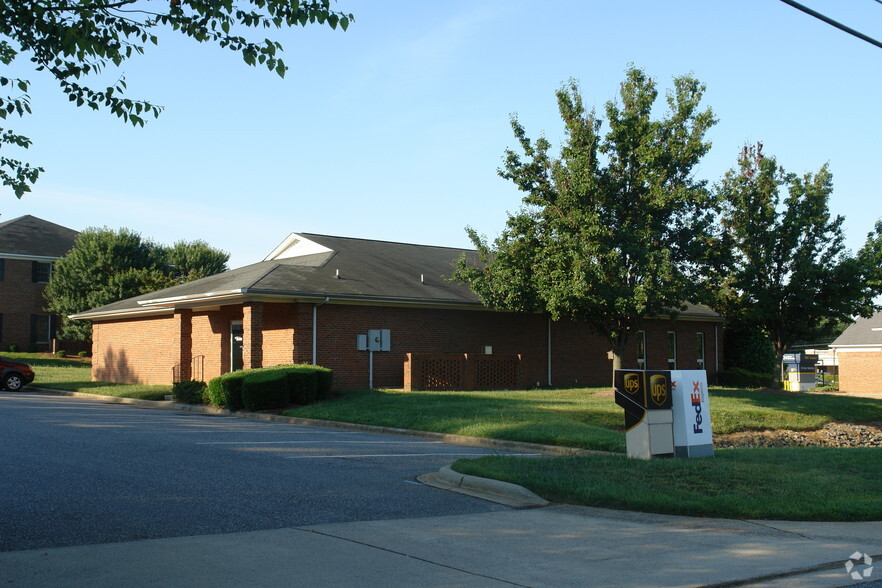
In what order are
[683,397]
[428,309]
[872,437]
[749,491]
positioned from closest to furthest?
[749,491] < [683,397] < [872,437] < [428,309]

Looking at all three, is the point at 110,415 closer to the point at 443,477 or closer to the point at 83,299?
the point at 443,477

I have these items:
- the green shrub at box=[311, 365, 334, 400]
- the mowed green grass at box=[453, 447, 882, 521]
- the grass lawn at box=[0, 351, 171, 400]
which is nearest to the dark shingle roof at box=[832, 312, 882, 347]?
the green shrub at box=[311, 365, 334, 400]

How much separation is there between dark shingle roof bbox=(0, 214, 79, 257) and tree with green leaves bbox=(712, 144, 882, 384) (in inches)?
1558

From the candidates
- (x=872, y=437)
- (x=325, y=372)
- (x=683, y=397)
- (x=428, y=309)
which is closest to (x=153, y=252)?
(x=428, y=309)

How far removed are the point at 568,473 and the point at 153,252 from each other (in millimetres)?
46728

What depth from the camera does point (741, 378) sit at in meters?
37.4

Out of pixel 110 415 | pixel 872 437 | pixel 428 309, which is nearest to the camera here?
pixel 110 415

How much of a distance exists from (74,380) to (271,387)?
1703cm

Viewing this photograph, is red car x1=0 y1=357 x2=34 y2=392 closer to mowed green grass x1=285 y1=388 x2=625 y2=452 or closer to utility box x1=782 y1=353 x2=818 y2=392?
mowed green grass x1=285 y1=388 x2=625 y2=452

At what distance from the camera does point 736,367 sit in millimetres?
38812

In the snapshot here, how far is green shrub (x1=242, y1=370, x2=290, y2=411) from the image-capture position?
22.1m

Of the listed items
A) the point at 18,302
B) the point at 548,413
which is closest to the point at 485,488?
the point at 548,413

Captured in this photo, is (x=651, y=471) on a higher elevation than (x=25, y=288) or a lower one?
lower

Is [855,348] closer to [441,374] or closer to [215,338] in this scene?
[441,374]
